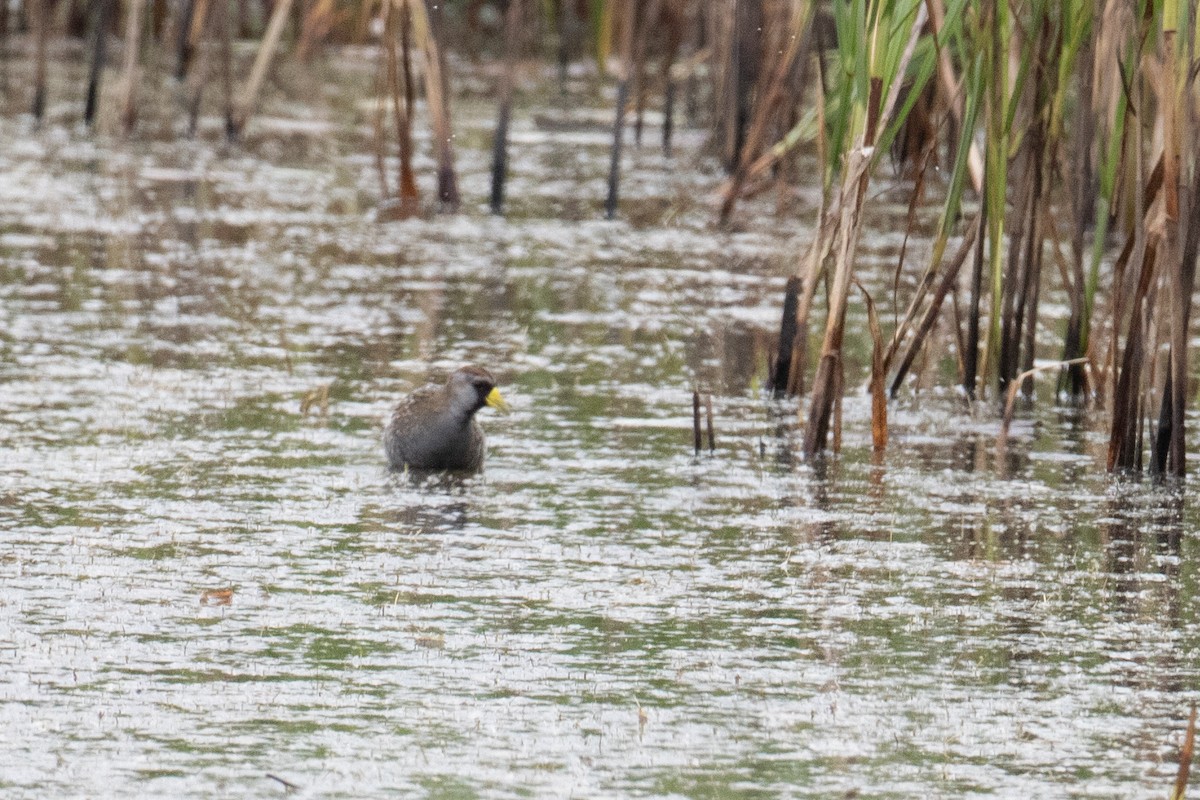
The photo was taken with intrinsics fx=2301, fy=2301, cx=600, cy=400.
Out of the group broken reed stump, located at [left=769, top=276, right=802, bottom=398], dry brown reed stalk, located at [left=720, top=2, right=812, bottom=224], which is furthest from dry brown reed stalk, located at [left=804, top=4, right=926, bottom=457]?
dry brown reed stalk, located at [left=720, top=2, right=812, bottom=224]

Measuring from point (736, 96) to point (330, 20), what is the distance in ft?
27.0

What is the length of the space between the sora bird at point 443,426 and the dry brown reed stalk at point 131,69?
7461 millimetres

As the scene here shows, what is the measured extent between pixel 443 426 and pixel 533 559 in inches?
49.7

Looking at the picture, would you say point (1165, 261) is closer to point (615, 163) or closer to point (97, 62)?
point (615, 163)

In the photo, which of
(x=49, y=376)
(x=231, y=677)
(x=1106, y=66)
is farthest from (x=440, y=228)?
(x=231, y=677)

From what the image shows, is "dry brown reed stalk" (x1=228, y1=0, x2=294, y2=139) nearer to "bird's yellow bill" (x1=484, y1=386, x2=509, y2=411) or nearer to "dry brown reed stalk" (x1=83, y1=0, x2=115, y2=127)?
"dry brown reed stalk" (x1=83, y1=0, x2=115, y2=127)

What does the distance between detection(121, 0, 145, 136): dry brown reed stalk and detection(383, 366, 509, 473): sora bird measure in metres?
7.46

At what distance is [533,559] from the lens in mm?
6684

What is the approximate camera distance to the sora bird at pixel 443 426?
7.86m

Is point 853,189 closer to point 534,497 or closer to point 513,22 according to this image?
point 534,497

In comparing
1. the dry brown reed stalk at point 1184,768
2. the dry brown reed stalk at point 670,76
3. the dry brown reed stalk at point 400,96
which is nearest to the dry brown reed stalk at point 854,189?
the dry brown reed stalk at point 1184,768

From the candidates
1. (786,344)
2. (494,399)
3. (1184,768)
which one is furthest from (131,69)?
(1184,768)

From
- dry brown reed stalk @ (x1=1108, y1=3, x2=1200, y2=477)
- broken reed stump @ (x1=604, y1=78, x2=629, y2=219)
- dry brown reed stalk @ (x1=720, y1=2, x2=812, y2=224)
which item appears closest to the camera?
dry brown reed stalk @ (x1=1108, y1=3, x2=1200, y2=477)

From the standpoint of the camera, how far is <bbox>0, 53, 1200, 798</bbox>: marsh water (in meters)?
4.97
